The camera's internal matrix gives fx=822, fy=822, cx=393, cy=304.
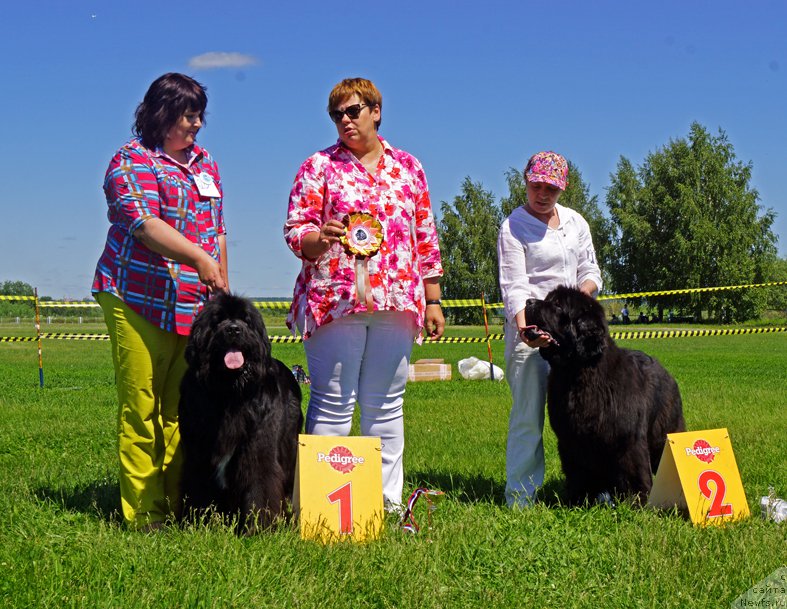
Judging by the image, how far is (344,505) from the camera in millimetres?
4020

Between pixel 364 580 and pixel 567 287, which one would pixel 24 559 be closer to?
pixel 364 580

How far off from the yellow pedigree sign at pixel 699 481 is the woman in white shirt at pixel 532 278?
784 millimetres

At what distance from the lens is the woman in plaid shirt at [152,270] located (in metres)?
4.11

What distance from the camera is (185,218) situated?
4262 millimetres

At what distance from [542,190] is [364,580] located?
2.58m

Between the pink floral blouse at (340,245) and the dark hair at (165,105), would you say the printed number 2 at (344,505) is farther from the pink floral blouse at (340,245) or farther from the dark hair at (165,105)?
the dark hair at (165,105)

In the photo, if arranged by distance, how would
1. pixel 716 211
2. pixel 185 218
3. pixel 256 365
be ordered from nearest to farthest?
pixel 256 365, pixel 185 218, pixel 716 211

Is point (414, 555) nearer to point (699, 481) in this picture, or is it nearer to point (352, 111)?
point (699, 481)

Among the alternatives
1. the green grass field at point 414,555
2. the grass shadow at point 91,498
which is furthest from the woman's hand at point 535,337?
the grass shadow at point 91,498

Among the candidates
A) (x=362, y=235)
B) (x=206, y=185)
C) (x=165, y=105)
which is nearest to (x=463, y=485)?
(x=362, y=235)

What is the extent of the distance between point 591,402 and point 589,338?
365 mm

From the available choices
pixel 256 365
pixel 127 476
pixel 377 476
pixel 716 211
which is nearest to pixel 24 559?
pixel 127 476

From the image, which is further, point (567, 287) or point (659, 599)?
point (567, 287)

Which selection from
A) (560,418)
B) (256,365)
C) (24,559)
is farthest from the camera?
(560,418)
